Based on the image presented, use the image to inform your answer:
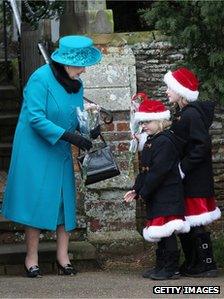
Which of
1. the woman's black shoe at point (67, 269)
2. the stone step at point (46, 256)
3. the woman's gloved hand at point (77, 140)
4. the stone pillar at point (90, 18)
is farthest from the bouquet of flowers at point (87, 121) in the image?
the stone pillar at point (90, 18)

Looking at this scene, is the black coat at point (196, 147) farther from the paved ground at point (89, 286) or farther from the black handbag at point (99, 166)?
the paved ground at point (89, 286)

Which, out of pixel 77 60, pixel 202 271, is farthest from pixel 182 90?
pixel 202 271

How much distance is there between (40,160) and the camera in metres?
6.84

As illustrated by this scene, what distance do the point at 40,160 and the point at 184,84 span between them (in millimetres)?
1228

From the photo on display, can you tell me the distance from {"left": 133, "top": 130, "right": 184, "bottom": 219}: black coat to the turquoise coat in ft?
2.15

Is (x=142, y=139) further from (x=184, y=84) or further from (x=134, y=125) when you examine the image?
(x=184, y=84)

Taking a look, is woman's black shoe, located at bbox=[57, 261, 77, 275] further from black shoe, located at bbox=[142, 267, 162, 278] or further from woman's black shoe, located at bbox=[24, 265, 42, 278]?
black shoe, located at bbox=[142, 267, 162, 278]

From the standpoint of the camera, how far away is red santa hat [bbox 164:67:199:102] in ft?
22.4

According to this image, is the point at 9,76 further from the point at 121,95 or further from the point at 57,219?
the point at 57,219

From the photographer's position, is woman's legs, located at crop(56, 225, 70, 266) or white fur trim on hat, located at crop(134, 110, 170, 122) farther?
woman's legs, located at crop(56, 225, 70, 266)

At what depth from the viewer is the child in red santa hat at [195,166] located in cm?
676

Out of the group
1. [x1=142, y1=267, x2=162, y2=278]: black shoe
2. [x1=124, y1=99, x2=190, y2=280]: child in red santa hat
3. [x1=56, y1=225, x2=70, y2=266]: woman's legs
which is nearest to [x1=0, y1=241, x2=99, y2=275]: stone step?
[x1=56, y1=225, x2=70, y2=266]: woman's legs

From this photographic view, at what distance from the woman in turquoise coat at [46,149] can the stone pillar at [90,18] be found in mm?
1316

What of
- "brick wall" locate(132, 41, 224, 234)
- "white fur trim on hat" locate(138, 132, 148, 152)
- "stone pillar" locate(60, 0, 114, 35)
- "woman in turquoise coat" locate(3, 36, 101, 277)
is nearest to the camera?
"woman in turquoise coat" locate(3, 36, 101, 277)
